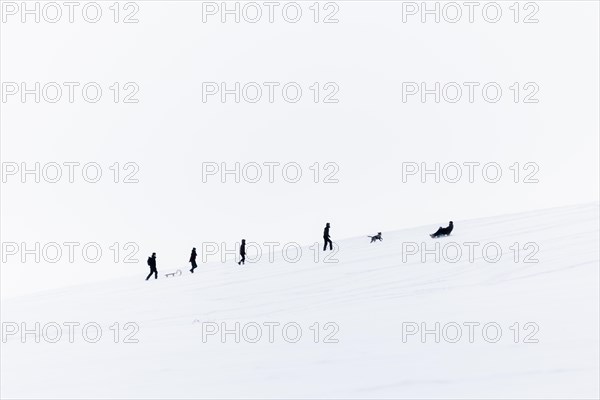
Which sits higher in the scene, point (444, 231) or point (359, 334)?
point (444, 231)

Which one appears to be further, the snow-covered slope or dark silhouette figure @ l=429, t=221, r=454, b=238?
dark silhouette figure @ l=429, t=221, r=454, b=238

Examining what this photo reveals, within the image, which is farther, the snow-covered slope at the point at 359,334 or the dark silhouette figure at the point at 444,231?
the dark silhouette figure at the point at 444,231

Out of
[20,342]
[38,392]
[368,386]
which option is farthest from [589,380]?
[20,342]

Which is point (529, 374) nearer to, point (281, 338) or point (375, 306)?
Result: point (281, 338)

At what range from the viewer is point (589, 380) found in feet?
17.8

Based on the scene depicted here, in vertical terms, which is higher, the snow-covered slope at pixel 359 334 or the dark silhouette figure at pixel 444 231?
the dark silhouette figure at pixel 444 231

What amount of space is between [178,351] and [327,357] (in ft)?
9.40

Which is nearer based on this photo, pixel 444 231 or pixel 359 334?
pixel 359 334

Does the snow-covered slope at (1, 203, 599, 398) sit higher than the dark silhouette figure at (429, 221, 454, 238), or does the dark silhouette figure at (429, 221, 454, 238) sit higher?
the dark silhouette figure at (429, 221, 454, 238)

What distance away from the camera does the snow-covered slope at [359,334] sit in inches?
247

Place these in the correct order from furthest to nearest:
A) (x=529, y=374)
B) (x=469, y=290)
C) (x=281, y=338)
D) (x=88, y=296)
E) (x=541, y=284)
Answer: (x=88, y=296) < (x=469, y=290) < (x=541, y=284) < (x=281, y=338) < (x=529, y=374)

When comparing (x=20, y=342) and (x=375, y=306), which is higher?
(x=375, y=306)

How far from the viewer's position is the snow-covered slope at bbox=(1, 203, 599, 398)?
627 centimetres

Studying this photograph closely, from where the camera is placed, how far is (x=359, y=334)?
8.72 m
